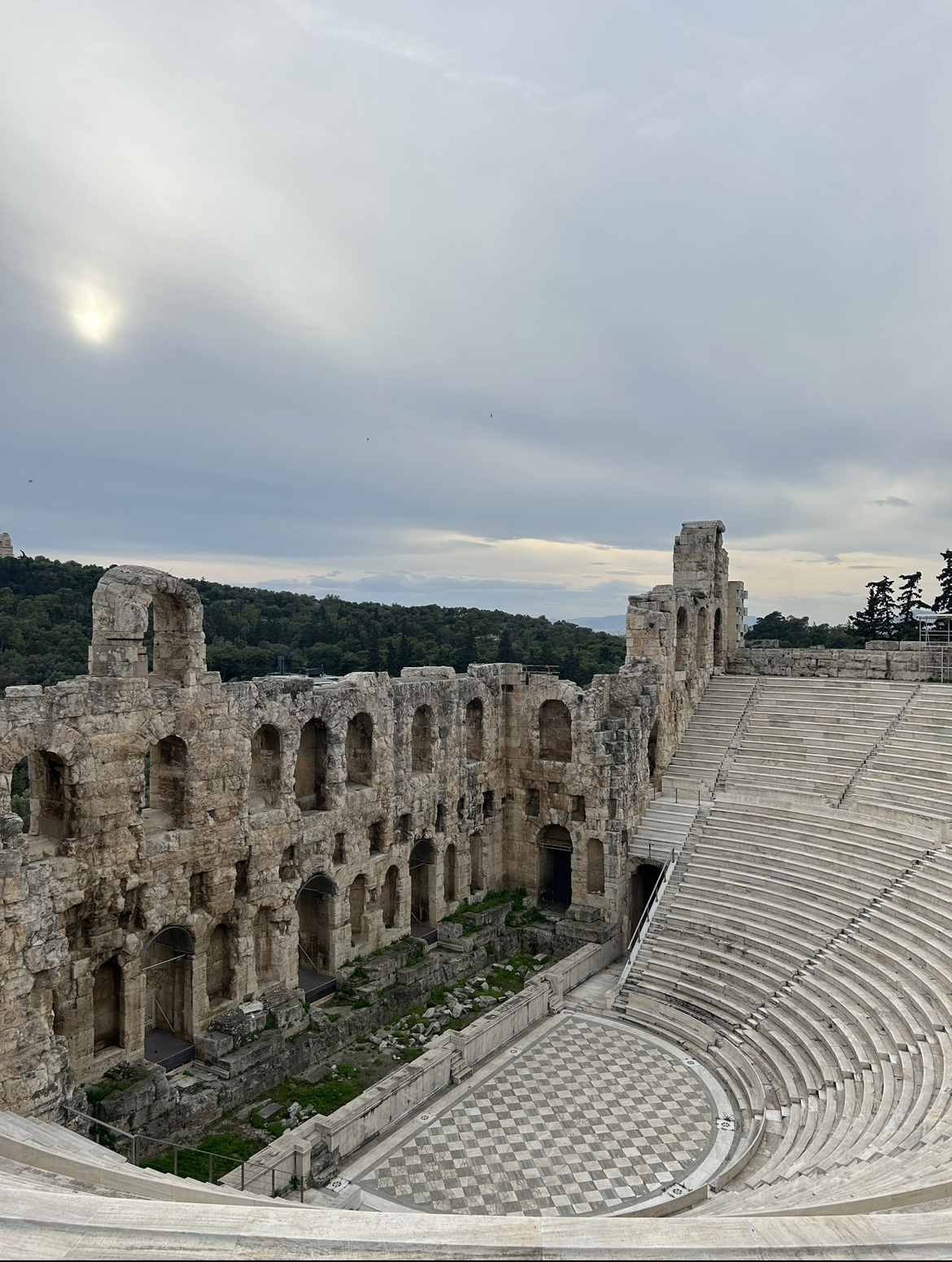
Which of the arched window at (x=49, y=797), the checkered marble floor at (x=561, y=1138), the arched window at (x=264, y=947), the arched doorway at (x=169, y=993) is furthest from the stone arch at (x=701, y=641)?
the arched window at (x=49, y=797)

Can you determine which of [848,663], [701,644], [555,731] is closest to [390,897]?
[555,731]

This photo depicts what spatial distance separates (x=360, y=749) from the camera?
80.8ft

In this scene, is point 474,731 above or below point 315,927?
above

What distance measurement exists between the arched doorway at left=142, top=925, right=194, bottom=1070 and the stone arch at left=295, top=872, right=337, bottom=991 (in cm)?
373

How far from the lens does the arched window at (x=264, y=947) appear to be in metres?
21.1

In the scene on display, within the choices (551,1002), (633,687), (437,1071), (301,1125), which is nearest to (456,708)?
(633,687)

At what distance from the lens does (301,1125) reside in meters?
16.0

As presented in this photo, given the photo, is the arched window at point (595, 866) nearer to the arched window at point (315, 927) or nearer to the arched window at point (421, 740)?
the arched window at point (421, 740)

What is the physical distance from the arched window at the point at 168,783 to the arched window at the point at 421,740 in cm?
828

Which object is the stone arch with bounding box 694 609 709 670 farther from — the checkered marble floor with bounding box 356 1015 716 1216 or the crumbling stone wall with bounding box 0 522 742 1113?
the checkered marble floor with bounding box 356 1015 716 1216

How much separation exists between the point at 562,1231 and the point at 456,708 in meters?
21.1

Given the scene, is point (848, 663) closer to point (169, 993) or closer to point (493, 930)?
point (493, 930)

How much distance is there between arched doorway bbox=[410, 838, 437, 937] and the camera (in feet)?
87.1

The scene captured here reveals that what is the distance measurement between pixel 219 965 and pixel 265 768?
4.58 metres
